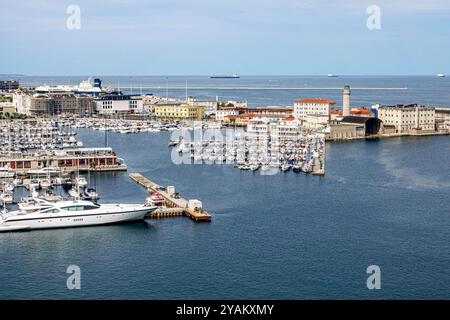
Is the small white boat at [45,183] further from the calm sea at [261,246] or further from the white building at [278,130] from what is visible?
the white building at [278,130]

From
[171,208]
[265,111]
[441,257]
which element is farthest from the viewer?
[265,111]

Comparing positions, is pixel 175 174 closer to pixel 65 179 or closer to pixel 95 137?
pixel 65 179

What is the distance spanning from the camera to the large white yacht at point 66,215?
28.4ft

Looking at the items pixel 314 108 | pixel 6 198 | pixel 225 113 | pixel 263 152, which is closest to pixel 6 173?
pixel 6 198

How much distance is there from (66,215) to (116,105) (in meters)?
20.4

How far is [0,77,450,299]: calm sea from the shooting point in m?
6.41

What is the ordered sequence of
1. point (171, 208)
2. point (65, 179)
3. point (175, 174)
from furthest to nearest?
point (175, 174), point (65, 179), point (171, 208)

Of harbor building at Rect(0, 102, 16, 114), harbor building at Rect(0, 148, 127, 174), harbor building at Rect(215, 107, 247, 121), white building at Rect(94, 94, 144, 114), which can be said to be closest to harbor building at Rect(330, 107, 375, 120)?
harbor building at Rect(215, 107, 247, 121)

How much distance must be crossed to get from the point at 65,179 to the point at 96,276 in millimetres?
5732

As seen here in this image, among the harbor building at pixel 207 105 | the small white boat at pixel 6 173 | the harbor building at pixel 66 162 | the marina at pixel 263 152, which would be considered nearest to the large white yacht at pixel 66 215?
the small white boat at pixel 6 173

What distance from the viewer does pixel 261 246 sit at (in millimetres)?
7758

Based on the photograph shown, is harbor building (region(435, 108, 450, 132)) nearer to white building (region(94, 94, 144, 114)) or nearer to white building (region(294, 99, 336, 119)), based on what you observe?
white building (region(294, 99, 336, 119))

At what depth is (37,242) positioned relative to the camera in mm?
8141
